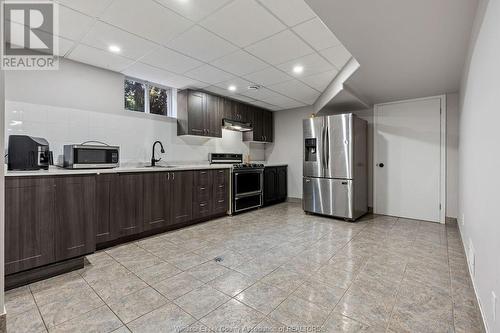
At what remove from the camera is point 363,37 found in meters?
2.14

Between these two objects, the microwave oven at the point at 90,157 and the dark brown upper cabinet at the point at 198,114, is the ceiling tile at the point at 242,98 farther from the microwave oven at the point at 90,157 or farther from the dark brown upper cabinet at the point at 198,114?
the microwave oven at the point at 90,157

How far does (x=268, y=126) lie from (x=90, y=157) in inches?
162

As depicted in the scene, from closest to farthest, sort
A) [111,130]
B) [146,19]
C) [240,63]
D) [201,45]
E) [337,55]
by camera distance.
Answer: [146,19], [201,45], [337,55], [240,63], [111,130]

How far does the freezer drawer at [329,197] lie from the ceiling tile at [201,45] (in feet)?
9.10

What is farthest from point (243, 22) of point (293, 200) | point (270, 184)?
point (293, 200)

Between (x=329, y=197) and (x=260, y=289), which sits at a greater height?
(x=329, y=197)

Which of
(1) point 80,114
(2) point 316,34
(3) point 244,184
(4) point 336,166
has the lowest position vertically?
(3) point 244,184

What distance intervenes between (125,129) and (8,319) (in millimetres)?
2606

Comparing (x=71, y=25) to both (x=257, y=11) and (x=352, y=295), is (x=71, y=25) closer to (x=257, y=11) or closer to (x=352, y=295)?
(x=257, y=11)

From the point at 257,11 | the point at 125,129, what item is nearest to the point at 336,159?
the point at 257,11

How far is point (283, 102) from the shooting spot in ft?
17.0

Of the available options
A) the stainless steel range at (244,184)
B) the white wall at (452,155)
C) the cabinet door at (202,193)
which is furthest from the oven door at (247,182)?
the white wall at (452,155)

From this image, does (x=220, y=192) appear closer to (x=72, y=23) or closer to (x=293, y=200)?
(x=293, y=200)

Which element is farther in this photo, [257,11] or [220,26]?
[220,26]
